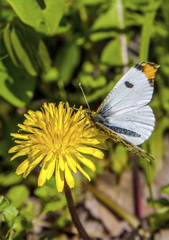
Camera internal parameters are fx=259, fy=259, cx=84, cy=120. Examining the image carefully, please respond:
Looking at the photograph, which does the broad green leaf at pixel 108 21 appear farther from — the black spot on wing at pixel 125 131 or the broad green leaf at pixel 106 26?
the black spot on wing at pixel 125 131

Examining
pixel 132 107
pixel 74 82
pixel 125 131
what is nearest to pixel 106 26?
pixel 74 82

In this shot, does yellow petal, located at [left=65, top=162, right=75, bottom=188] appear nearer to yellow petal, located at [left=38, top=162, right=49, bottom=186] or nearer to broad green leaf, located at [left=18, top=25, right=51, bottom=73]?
yellow petal, located at [left=38, top=162, right=49, bottom=186]

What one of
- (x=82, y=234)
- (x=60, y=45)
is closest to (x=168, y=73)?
(x=60, y=45)

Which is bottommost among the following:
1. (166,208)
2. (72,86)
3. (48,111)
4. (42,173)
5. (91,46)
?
(166,208)

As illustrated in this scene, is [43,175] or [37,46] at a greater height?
[37,46]

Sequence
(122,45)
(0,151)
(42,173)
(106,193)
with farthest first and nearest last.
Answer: (122,45)
(106,193)
(0,151)
(42,173)

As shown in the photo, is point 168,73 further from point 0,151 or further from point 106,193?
point 0,151

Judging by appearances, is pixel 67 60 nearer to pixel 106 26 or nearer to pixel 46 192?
pixel 106 26

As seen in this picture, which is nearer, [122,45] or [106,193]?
[106,193]
